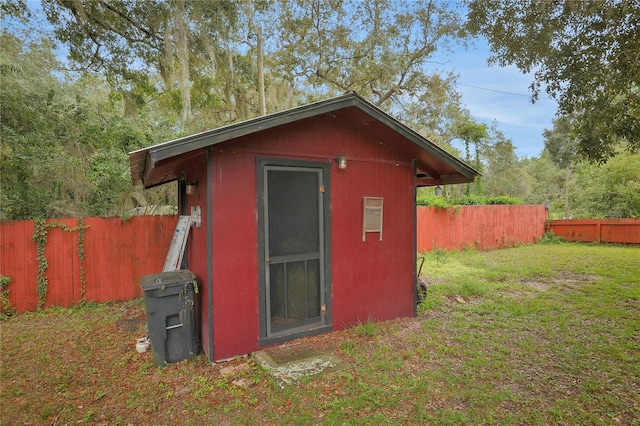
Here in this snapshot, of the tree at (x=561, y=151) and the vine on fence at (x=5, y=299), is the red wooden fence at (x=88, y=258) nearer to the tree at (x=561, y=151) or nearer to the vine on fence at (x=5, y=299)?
the vine on fence at (x=5, y=299)

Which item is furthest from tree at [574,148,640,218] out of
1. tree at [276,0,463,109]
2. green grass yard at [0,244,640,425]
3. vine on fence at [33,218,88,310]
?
vine on fence at [33,218,88,310]

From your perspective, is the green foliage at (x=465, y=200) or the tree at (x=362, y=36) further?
the green foliage at (x=465, y=200)

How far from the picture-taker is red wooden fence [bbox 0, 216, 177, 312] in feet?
17.2

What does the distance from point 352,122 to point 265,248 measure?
1959 millimetres

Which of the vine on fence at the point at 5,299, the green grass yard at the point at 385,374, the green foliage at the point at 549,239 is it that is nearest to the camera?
the green grass yard at the point at 385,374

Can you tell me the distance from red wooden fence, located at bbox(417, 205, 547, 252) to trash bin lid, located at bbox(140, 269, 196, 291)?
8.60 metres

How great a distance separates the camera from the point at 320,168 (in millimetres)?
4102

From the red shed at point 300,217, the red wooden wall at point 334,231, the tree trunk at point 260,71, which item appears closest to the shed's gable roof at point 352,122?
the red shed at point 300,217

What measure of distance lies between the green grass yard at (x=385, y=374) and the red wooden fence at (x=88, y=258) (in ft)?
1.21

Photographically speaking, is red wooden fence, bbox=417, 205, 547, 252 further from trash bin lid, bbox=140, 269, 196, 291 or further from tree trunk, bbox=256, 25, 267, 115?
trash bin lid, bbox=140, 269, 196, 291

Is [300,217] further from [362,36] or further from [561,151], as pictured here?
[561,151]

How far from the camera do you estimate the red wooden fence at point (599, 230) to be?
11.6m

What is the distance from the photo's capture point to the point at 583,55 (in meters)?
4.85

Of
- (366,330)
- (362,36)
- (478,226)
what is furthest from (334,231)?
(362,36)
